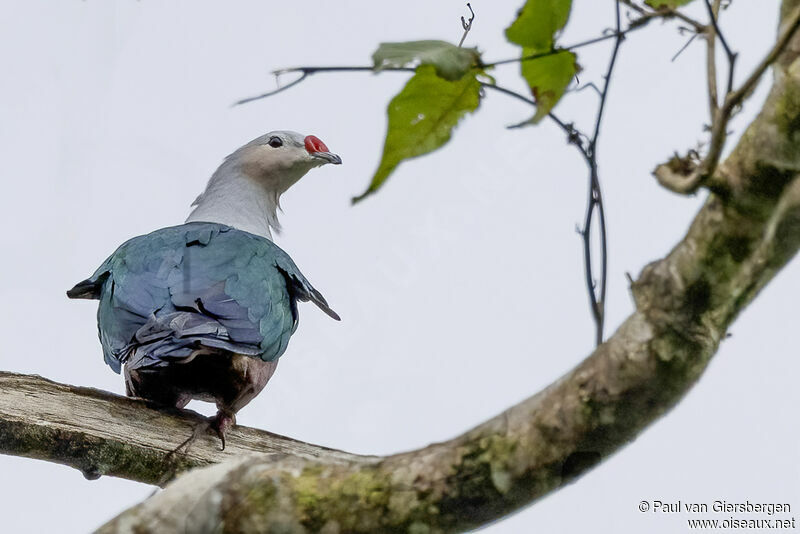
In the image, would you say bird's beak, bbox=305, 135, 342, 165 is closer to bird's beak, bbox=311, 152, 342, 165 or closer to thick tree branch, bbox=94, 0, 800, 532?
bird's beak, bbox=311, 152, 342, 165

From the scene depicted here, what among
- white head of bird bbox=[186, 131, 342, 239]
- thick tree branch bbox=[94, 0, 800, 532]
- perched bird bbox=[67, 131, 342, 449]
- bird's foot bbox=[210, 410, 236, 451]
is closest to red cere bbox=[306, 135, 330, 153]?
white head of bird bbox=[186, 131, 342, 239]

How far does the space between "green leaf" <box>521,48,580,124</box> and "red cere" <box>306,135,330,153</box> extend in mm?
4261

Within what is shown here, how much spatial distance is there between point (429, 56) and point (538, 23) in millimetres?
212

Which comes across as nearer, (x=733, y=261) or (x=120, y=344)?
(x=733, y=261)

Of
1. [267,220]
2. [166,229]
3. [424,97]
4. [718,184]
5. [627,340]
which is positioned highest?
[267,220]

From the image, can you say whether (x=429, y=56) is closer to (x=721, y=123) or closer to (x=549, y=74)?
(x=549, y=74)

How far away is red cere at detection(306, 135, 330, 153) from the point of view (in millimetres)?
6023

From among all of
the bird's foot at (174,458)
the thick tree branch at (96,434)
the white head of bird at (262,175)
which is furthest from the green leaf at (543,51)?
the white head of bird at (262,175)

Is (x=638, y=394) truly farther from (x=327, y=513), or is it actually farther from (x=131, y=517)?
(x=131, y=517)

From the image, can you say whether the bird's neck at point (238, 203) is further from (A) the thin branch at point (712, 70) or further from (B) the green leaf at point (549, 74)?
(A) the thin branch at point (712, 70)

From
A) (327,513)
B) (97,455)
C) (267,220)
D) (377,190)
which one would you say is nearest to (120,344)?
(97,455)

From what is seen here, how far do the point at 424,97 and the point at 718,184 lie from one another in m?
0.49

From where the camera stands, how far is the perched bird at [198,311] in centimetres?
402

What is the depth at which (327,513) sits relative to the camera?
192 centimetres
